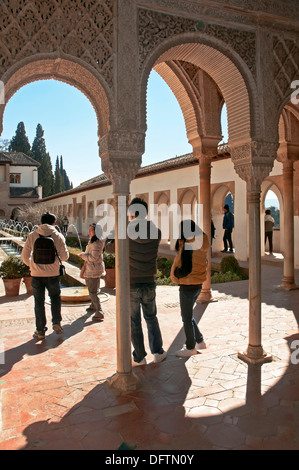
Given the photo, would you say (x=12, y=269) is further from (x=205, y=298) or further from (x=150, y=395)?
(x=150, y=395)

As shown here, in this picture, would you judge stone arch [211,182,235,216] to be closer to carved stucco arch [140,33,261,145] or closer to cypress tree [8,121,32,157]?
carved stucco arch [140,33,261,145]

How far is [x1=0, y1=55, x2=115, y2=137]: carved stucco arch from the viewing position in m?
3.74

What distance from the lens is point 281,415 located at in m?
3.26

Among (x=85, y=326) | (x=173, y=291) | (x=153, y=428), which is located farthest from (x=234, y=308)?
(x=153, y=428)

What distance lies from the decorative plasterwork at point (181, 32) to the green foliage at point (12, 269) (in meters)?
5.63

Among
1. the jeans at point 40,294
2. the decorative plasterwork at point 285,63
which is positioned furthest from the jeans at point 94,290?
the decorative plasterwork at point 285,63

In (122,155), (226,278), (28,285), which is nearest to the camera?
(122,155)

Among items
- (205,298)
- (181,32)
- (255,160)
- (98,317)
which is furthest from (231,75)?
(205,298)

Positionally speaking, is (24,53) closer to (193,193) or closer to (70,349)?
(70,349)

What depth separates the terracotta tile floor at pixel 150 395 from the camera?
115 inches

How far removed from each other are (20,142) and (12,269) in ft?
180

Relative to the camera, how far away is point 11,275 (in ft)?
26.7

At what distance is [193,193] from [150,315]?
46.1ft

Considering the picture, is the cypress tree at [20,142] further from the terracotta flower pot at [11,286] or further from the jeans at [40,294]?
the jeans at [40,294]
